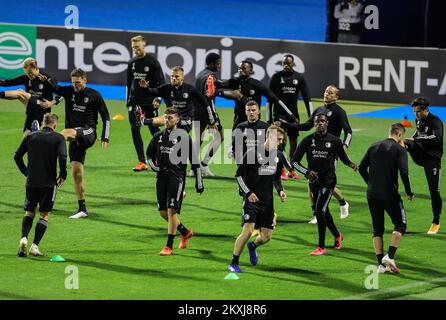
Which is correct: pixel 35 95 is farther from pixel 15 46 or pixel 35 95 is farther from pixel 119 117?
pixel 15 46

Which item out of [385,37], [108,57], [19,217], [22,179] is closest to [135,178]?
[22,179]

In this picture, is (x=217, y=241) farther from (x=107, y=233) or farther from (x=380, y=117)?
(x=380, y=117)

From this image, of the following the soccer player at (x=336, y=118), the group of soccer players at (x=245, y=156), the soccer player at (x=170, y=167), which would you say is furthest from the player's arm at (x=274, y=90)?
the soccer player at (x=170, y=167)

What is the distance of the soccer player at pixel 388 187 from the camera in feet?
52.0

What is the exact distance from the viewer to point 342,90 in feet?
100

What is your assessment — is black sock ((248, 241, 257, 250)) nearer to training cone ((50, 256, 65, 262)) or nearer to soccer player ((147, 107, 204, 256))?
soccer player ((147, 107, 204, 256))

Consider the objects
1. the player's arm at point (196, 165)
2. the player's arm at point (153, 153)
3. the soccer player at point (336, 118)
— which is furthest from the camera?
the soccer player at point (336, 118)

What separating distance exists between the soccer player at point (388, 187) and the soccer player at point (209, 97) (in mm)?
5351

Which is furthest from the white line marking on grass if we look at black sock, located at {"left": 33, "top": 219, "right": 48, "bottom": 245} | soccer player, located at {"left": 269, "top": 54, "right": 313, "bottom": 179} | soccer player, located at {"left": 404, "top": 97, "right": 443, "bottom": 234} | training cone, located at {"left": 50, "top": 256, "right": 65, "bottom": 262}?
soccer player, located at {"left": 269, "top": 54, "right": 313, "bottom": 179}

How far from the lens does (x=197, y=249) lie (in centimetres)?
1722

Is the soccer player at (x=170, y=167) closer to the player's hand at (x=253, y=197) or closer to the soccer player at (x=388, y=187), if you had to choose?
the player's hand at (x=253, y=197)

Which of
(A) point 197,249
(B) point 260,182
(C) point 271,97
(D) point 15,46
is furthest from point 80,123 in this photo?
(D) point 15,46

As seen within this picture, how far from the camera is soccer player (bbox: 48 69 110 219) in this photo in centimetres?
1911

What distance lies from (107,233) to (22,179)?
466 centimetres
